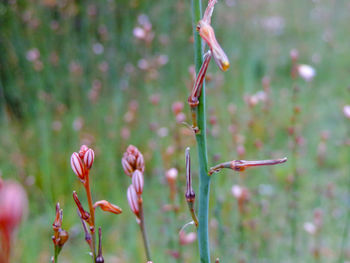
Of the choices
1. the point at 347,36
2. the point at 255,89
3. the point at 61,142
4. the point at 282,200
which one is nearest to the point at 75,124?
the point at 61,142

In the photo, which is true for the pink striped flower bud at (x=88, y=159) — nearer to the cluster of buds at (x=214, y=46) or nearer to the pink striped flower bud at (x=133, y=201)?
the pink striped flower bud at (x=133, y=201)

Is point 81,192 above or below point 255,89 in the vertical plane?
below

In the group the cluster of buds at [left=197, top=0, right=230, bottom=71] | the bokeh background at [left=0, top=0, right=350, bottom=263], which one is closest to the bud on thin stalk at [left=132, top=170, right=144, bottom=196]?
the cluster of buds at [left=197, top=0, right=230, bottom=71]

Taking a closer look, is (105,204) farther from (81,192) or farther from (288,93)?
(288,93)

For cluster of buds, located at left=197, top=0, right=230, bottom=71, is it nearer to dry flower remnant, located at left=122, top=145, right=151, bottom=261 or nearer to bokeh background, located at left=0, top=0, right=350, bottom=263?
dry flower remnant, located at left=122, top=145, right=151, bottom=261

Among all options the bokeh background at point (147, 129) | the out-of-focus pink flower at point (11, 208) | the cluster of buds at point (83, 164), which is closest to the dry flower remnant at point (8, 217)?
the out-of-focus pink flower at point (11, 208)
